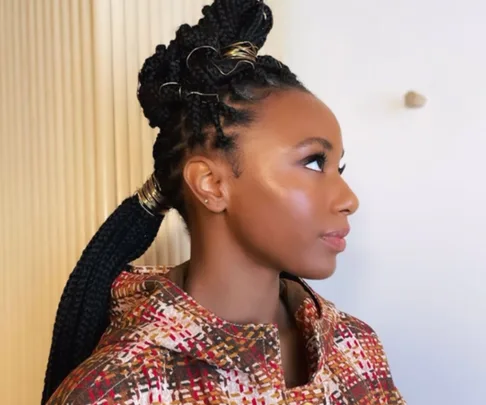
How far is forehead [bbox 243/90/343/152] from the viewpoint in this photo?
0.73 meters

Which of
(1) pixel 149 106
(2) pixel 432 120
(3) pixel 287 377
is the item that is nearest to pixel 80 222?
(1) pixel 149 106

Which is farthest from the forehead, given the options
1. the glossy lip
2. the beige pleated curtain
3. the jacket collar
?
the beige pleated curtain

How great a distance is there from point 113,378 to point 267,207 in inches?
10.6

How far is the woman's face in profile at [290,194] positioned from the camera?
72cm

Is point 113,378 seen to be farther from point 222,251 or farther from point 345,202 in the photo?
point 345,202

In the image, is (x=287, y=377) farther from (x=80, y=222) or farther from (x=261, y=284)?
(x=80, y=222)

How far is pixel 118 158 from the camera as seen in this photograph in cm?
107

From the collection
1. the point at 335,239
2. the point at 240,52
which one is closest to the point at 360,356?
the point at 335,239

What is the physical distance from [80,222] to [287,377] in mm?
511

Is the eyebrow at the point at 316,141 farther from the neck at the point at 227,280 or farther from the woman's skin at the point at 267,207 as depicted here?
the neck at the point at 227,280

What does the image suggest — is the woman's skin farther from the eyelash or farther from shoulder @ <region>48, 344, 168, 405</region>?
shoulder @ <region>48, 344, 168, 405</region>

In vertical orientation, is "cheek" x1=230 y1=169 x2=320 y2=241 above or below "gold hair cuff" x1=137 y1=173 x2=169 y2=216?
below

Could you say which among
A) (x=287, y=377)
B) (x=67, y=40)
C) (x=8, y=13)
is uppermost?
(x=8, y=13)

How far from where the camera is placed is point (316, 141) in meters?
0.74
